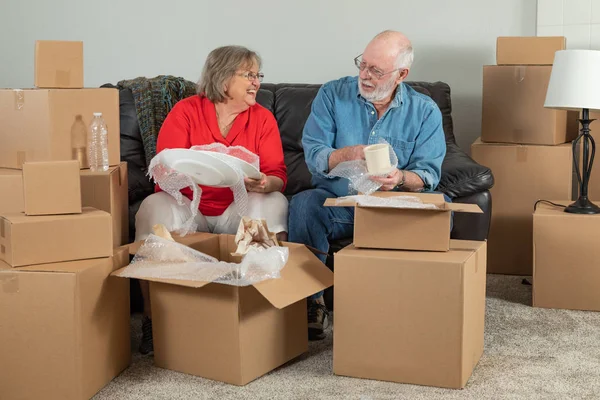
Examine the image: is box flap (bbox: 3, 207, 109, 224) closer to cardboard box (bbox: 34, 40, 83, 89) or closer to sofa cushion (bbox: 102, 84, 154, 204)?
cardboard box (bbox: 34, 40, 83, 89)

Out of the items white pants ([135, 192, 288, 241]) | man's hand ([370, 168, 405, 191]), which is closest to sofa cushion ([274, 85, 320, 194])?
white pants ([135, 192, 288, 241])

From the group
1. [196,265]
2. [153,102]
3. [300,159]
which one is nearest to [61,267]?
[196,265]

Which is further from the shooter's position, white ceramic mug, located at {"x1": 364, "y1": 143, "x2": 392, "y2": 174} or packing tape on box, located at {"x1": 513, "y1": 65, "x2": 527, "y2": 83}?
packing tape on box, located at {"x1": 513, "y1": 65, "x2": 527, "y2": 83}

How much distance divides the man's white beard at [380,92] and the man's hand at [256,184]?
1.56ft

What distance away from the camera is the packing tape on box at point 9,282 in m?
2.15

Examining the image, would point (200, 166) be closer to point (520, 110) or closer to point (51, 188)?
point (51, 188)

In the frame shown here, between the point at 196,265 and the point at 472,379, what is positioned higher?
the point at 196,265

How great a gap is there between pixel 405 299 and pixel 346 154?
0.67 m

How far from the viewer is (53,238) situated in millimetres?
2217

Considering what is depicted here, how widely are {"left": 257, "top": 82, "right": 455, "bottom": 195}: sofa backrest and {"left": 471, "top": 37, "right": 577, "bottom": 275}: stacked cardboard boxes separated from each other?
0.19 meters

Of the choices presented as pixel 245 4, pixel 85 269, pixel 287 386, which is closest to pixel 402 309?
pixel 287 386

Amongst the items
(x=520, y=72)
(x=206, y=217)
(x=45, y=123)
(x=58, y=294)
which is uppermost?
(x=520, y=72)

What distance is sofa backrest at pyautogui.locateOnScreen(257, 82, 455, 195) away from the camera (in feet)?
11.9

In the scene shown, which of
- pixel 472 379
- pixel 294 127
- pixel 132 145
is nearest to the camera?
pixel 472 379
